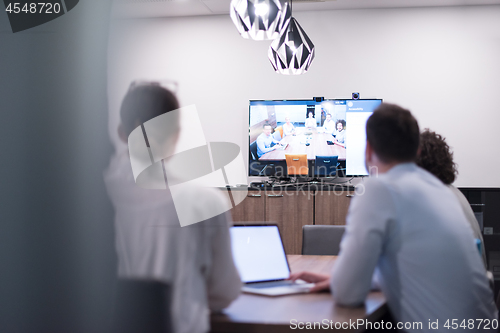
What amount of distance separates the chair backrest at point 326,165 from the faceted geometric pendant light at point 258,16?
268 cm

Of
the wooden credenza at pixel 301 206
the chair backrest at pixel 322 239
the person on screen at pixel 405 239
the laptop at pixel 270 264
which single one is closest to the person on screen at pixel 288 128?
the wooden credenza at pixel 301 206

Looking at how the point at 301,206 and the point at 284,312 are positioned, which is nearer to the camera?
the point at 284,312

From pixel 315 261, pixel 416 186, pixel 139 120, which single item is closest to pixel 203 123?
pixel 139 120

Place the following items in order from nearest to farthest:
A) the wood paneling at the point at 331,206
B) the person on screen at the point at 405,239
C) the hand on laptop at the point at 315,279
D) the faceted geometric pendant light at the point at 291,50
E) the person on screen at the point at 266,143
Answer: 1. the person on screen at the point at 405,239
2. the hand on laptop at the point at 315,279
3. the faceted geometric pendant light at the point at 291,50
4. the wood paneling at the point at 331,206
5. the person on screen at the point at 266,143

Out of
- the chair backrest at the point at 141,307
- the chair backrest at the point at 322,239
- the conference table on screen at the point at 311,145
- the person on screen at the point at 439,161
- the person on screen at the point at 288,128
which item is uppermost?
the person on screen at the point at 288,128

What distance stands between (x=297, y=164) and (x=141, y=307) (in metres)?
3.90

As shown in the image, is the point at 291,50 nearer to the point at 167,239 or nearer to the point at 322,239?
the point at 322,239

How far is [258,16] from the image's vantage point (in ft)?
5.08

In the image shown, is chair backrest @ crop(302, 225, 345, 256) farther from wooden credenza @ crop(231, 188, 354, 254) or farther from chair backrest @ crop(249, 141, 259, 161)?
chair backrest @ crop(249, 141, 259, 161)

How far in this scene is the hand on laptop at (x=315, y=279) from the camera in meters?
1.13

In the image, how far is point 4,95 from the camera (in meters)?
0.31

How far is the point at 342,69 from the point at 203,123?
4.39m

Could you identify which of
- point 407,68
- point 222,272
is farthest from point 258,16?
point 407,68

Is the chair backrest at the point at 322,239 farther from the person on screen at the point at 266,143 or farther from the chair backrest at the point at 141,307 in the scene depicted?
the chair backrest at the point at 141,307
